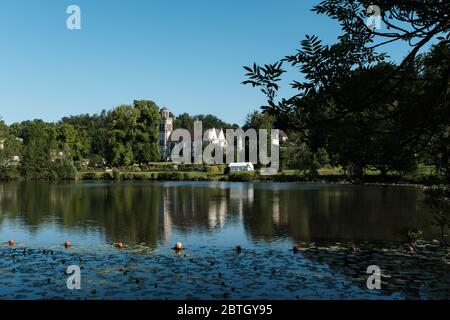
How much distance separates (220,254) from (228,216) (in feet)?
46.7

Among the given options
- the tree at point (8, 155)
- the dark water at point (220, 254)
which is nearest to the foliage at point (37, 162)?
the tree at point (8, 155)

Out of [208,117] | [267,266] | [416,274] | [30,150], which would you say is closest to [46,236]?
[267,266]

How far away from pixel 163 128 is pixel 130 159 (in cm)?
4025

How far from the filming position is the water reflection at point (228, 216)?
27.4 meters

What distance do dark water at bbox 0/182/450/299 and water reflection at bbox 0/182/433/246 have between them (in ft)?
0.27

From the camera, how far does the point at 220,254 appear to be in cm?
2145

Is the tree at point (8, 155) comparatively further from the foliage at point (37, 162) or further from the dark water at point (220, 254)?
the dark water at point (220, 254)

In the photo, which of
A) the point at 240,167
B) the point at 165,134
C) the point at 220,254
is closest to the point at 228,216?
the point at 220,254

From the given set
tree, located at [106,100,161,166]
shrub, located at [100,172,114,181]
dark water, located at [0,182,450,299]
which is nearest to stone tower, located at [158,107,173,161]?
tree, located at [106,100,161,166]

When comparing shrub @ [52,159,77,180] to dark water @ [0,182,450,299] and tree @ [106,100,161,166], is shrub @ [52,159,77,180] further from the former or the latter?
dark water @ [0,182,450,299]

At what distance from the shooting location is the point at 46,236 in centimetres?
2631

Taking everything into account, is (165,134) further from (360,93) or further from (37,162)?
(360,93)
